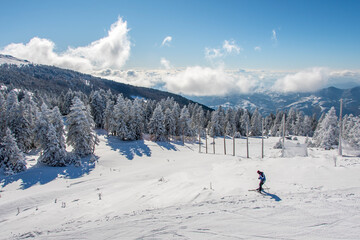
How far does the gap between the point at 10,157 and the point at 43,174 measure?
14.8ft

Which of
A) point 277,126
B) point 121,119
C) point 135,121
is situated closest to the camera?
point 121,119

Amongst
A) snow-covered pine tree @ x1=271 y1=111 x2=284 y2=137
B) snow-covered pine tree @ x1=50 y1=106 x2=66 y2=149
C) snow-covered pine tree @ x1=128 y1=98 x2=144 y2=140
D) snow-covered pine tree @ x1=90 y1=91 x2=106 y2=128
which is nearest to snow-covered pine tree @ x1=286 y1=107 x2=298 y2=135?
snow-covered pine tree @ x1=271 y1=111 x2=284 y2=137

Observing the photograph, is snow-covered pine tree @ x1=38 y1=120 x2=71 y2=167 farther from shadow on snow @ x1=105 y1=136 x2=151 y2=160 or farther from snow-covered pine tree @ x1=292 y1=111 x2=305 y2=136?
snow-covered pine tree @ x1=292 y1=111 x2=305 y2=136

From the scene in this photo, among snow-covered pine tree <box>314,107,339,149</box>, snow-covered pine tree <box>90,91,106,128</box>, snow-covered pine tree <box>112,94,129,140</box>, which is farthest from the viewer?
snow-covered pine tree <box>90,91,106,128</box>

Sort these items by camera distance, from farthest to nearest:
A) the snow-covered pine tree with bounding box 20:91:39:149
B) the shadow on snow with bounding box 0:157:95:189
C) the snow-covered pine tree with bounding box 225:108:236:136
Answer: the snow-covered pine tree with bounding box 225:108:236:136 < the snow-covered pine tree with bounding box 20:91:39:149 < the shadow on snow with bounding box 0:157:95:189

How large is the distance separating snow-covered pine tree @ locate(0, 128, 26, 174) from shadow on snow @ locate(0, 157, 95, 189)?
3.55ft

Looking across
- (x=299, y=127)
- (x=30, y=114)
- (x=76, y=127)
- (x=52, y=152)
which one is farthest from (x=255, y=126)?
(x=30, y=114)

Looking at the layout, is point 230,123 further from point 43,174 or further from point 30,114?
point 43,174

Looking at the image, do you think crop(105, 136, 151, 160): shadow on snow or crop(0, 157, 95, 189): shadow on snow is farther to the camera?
crop(105, 136, 151, 160): shadow on snow

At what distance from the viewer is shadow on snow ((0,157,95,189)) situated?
23.4 m

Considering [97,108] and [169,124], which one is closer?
[97,108]

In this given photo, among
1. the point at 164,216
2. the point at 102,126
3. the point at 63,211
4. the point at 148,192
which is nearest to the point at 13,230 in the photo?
the point at 63,211

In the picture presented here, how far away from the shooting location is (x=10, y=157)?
2484 centimetres

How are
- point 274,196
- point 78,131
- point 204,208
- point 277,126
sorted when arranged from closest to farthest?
1. point 204,208
2. point 274,196
3. point 78,131
4. point 277,126
